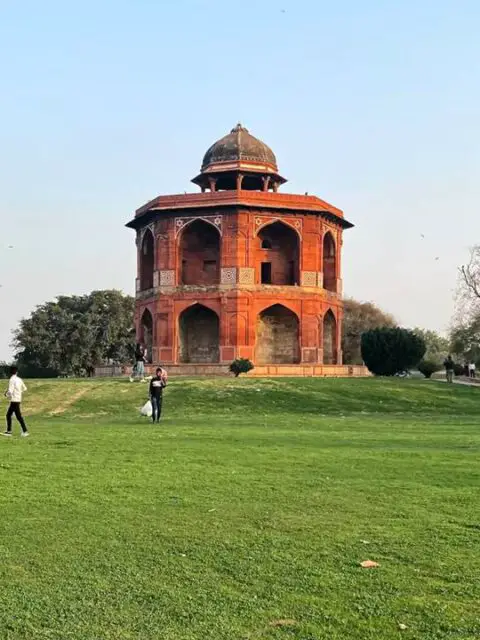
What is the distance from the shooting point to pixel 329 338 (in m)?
44.5

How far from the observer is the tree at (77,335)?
57.5 metres

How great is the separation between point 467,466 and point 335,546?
436cm

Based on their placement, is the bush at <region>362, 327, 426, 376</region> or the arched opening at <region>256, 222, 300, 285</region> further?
the arched opening at <region>256, 222, 300, 285</region>

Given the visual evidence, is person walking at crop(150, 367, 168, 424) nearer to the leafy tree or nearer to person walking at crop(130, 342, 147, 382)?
person walking at crop(130, 342, 147, 382)

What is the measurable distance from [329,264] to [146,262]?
1105 centimetres

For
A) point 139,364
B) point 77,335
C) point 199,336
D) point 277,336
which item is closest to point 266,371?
point 277,336

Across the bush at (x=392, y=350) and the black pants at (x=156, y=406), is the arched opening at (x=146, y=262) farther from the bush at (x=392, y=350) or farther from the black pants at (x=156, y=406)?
the black pants at (x=156, y=406)

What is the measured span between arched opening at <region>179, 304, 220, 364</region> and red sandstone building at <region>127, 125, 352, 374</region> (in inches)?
2.2

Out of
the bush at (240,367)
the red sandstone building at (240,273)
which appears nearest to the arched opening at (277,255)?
the red sandstone building at (240,273)

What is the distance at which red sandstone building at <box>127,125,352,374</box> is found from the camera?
130 feet

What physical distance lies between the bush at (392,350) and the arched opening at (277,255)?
7.48 metres

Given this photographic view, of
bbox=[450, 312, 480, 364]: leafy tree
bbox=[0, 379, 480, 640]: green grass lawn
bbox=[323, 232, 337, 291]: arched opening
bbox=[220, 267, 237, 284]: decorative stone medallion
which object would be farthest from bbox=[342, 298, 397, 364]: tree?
bbox=[0, 379, 480, 640]: green grass lawn

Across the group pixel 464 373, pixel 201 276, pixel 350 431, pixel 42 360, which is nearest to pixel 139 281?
pixel 201 276

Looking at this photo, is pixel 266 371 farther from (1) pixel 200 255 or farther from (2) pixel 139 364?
(1) pixel 200 255
